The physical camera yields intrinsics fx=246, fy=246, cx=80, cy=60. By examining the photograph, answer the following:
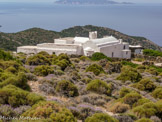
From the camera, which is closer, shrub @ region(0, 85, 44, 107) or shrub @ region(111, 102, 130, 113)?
shrub @ region(0, 85, 44, 107)

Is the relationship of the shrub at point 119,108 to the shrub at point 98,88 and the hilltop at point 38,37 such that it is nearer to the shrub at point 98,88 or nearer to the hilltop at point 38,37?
the shrub at point 98,88

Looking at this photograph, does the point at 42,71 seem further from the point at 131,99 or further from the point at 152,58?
the point at 152,58

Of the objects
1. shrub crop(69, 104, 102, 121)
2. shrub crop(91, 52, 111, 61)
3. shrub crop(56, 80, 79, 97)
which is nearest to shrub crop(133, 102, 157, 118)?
shrub crop(69, 104, 102, 121)

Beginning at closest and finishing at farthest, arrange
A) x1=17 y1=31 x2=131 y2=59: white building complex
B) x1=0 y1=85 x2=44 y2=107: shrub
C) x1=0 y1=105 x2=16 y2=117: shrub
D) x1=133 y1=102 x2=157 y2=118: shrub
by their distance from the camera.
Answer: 1. x1=0 y1=105 x2=16 y2=117: shrub
2. x1=0 y1=85 x2=44 y2=107: shrub
3. x1=133 y1=102 x2=157 y2=118: shrub
4. x1=17 y1=31 x2=131 y2=59: white building complex

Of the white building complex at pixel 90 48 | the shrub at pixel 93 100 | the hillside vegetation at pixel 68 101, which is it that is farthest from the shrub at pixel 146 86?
the white building complex at pixel 90 48

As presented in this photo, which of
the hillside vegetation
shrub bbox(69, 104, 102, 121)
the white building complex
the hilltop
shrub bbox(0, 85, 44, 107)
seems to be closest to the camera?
the hillside vegetation

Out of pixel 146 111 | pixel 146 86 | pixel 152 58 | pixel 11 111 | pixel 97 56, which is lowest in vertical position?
pixel 152 58

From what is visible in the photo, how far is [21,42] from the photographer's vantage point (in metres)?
54.9

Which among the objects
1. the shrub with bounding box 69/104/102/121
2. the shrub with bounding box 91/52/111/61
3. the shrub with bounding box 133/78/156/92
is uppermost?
the shrub with bounding box 69/104/102/121

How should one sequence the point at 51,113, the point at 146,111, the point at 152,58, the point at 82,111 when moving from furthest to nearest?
the point at 152,58 < the point at 146,111 < the point at 82,111 < the point at 51,113

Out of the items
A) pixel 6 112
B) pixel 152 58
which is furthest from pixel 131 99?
pixel 152 58

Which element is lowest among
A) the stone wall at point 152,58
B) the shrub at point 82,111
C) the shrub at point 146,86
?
the stone wall at point 152,58

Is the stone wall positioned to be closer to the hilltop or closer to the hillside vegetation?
the hillside vegetation

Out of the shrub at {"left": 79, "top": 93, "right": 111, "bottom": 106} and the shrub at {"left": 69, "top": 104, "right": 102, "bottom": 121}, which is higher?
the shrub at {"left": 69, "top": 104, "right": 102, "bottom": 121}
